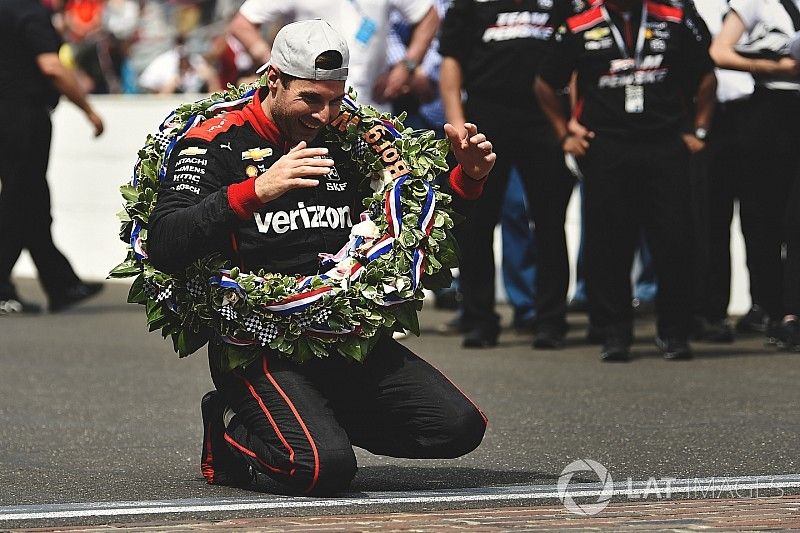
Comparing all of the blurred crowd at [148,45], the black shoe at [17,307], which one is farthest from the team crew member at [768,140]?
the blurred crowd at [148,45]

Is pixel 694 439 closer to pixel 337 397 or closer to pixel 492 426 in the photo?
pixel 492 426

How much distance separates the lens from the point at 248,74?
1728cm

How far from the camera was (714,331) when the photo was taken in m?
10.3

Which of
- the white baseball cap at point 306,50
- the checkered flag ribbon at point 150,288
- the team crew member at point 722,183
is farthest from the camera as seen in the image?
the team crew member at point 722,183

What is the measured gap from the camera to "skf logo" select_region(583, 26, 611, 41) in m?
9.30

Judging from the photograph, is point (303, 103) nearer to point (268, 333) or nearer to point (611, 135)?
point (268, 333)

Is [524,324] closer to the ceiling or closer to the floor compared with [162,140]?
closer to the floor

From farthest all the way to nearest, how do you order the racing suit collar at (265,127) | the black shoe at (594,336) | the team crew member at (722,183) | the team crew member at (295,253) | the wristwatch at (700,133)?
the team crew member at (722,183), the black shoe at (594,336), the wristwatch at (700,133), the racing suit collar at (265,127), the team crew member at (295,253)

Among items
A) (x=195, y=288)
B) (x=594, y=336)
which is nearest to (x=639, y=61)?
(x=594, y=336)

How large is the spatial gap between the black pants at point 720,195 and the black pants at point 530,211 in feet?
2.74

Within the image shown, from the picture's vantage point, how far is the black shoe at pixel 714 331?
10.2 metres

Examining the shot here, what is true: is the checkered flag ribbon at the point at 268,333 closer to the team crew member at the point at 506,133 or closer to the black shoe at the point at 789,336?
the team crew member at the point at 506,133

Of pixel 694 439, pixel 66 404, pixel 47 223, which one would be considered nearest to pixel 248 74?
pixel 47 223

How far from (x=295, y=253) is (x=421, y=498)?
0.94 m
